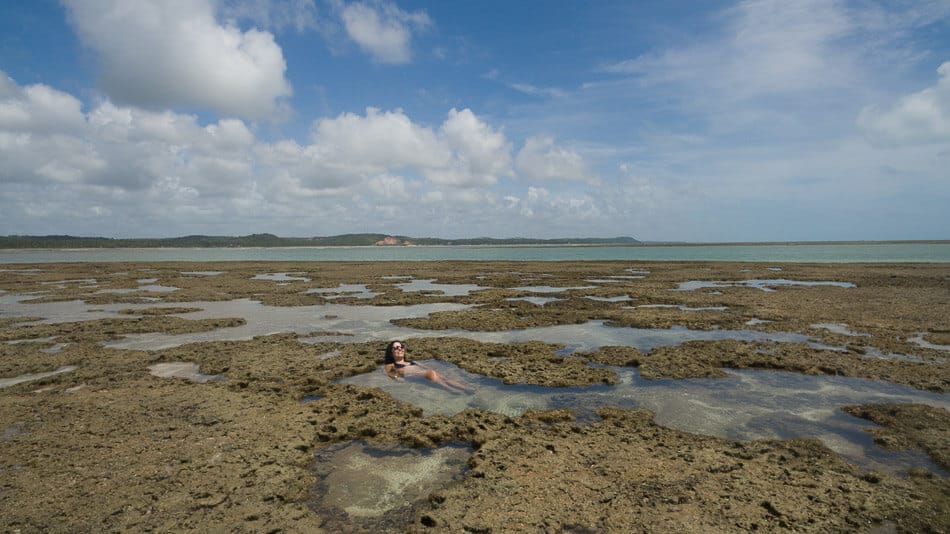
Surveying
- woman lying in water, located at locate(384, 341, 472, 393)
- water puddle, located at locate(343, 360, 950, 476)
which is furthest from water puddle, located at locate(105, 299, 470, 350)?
water puddle, located at locate(343, 360, 950, 476)

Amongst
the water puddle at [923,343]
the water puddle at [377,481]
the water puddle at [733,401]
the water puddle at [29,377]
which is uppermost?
the water puddle at [923,343]

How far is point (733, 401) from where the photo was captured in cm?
1038

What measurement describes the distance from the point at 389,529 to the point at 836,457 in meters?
7.52

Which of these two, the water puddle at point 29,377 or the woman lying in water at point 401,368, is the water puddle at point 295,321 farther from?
the woman lying in water at point 401,368

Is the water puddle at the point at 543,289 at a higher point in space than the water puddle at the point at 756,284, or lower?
lower

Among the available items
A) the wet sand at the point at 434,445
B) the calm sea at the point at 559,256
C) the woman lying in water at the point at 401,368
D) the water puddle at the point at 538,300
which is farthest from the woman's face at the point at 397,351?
the calm sea at the point at 559,256

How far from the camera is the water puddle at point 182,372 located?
1235 cm

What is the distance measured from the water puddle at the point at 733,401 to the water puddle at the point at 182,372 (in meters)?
3.99

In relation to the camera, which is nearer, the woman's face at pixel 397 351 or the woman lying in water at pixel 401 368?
the woman lying in water at pixel 401 368

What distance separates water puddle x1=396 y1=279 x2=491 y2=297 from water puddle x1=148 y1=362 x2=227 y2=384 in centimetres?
1911

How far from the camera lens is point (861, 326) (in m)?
18.4

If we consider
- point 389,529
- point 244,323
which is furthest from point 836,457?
point 244,323

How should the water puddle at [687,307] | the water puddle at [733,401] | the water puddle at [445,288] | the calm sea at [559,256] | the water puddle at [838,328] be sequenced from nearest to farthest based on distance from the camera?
1. the water puddle at [733,401]
2. the water puddle at [838,328]
3. the water puddle at [687,307]
4. the water puddle at [445,288]
5. the calm sea at [559,256]

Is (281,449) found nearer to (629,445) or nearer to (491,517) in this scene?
(491,517)
